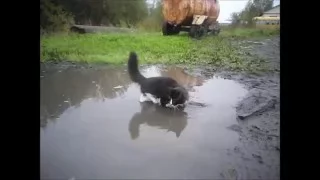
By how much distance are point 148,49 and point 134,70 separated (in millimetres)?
126

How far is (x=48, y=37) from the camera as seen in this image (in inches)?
72.7

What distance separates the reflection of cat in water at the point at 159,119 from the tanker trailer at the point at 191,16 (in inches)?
14.9

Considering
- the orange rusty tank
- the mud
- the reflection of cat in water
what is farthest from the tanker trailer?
the reflection of cat in water

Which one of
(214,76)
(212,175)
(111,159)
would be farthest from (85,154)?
(214,76)

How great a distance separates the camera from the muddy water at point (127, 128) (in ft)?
5.65

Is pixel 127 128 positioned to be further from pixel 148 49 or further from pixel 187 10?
pixel 187 10

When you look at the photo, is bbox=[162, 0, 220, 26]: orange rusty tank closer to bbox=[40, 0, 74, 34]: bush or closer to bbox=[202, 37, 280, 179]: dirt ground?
bbox=[202, 37, 280, 179]: dirt ground

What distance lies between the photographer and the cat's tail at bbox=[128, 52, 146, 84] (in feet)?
5.90

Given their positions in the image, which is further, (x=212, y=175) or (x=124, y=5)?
(x=124, y=5)

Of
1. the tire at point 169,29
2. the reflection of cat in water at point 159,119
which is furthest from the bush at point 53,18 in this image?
the reflection of cat in water at point 159,119

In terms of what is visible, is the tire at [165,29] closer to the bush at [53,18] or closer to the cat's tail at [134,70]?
the cat's tail at [134,70]
